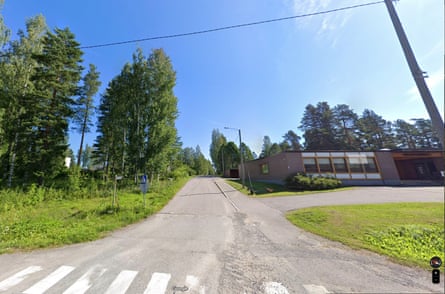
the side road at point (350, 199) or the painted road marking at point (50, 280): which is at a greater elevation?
the painted road marking at point (50, 280)

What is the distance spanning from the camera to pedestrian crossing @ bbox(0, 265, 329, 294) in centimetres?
242

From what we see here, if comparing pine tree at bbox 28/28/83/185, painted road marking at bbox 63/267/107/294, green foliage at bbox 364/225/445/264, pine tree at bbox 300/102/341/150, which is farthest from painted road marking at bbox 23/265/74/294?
pine tree at bbox 300/102/341/150

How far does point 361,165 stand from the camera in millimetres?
17438

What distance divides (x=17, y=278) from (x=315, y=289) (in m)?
5.14

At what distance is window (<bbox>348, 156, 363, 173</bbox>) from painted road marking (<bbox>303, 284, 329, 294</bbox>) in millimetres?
19689

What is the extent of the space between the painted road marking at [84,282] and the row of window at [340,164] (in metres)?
18.3

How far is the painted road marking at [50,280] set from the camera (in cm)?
242

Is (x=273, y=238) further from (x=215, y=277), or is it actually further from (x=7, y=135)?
(x=7, y=135)

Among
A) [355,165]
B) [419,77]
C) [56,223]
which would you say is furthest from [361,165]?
[56,223]

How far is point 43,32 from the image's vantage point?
13.9m

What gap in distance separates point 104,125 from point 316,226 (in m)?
23.2

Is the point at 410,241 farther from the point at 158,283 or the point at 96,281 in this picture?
the point at 96,281

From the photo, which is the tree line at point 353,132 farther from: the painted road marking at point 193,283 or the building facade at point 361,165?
the painted road marking at point 193,283

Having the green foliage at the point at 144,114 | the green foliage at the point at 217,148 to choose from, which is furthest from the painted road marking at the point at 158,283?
the green foliage at the point at 217,148
